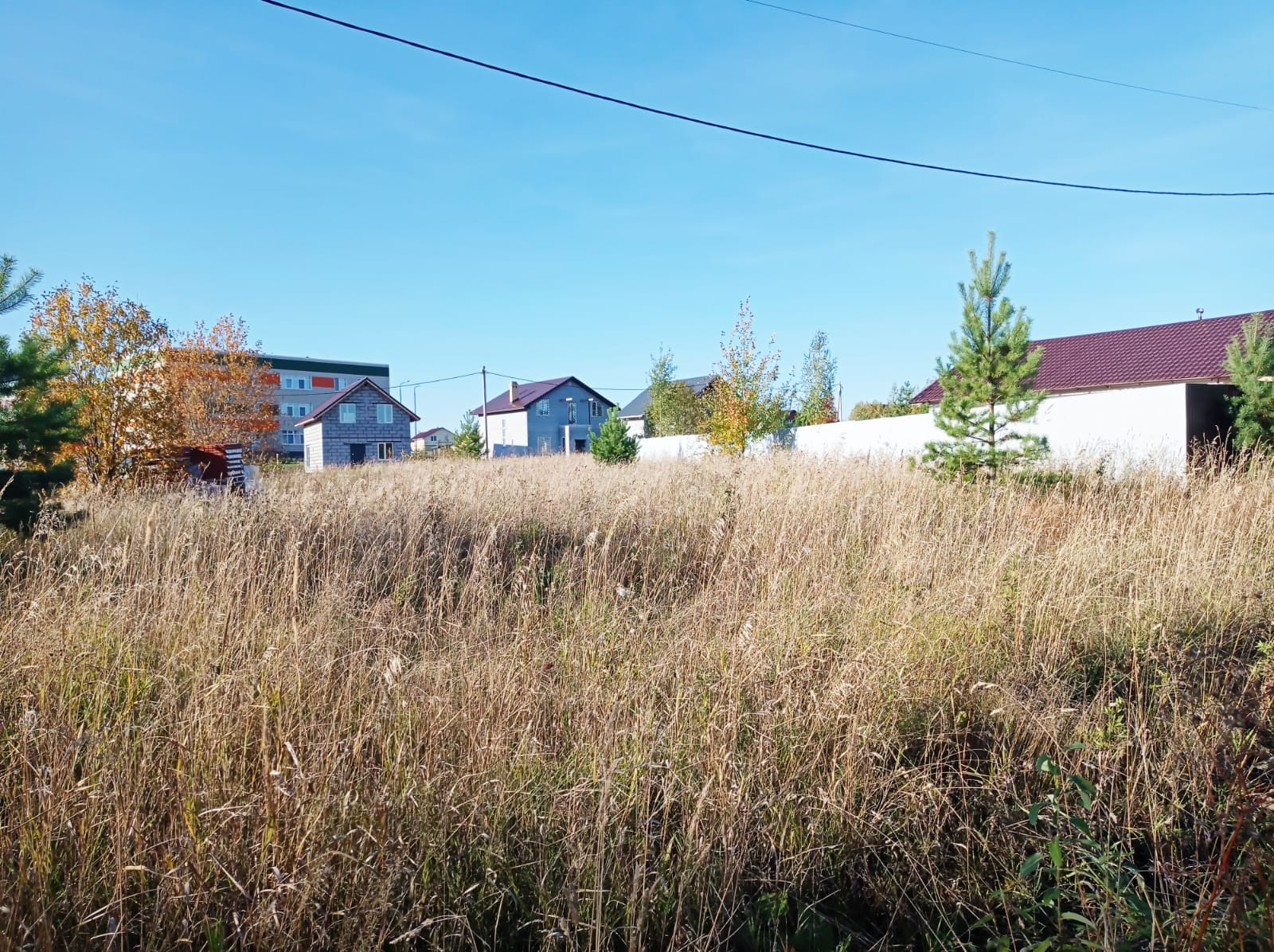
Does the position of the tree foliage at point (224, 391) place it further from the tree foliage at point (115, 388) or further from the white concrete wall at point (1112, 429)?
the white concrete wall at point (1112, 429)

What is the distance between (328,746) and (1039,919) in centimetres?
226

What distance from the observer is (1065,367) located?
29.4 meters

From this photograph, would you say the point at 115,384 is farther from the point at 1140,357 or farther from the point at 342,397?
the point at 342,397

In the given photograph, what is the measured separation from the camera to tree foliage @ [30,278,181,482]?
12.4 metres

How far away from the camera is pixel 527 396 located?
58375 mm

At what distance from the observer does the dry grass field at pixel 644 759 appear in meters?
1.81

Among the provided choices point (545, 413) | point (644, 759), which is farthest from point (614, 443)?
point (545, 413)

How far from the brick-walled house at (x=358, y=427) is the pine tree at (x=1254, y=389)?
43335 mm

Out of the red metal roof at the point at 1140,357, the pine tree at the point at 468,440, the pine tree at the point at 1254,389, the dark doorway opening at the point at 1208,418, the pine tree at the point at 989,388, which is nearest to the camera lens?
the pine tree at the point at 989,388

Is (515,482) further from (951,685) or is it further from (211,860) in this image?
(211,860)

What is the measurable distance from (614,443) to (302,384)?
5895 cm

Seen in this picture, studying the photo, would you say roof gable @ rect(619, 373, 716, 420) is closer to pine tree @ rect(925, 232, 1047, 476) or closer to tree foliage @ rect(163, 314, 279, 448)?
tree foliage @ rect(163, 314, 279, 448)

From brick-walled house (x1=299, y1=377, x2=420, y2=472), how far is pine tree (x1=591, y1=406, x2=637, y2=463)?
2782 cm

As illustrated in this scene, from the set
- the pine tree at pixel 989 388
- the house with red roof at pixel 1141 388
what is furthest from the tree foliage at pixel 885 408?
the pine tree at pixel 989 388
